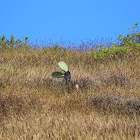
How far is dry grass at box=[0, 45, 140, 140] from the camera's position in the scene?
382cm

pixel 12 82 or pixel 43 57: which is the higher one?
pixel 43 57

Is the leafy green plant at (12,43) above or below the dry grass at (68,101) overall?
above

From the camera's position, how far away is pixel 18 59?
36.5 feet

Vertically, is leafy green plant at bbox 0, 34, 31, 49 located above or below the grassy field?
above

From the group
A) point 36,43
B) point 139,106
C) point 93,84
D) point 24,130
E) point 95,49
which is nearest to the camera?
point 24,130

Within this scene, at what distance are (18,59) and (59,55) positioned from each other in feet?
6.08

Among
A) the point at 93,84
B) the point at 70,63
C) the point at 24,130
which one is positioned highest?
the point at 70,63

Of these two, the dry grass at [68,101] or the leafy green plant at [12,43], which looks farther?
the leafy green plant at [12,43]

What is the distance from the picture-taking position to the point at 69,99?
6238mm

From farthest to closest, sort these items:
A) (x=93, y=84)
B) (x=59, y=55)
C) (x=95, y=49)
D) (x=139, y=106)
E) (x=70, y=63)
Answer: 1. (x=95, y=49)
2. (x=59, y=55)
3. (x=70, y=63)
4. (x=93, y=84)
5. (x=139, y=106)

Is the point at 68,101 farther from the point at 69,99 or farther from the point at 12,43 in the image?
the point at 12,43

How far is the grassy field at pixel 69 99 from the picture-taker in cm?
384

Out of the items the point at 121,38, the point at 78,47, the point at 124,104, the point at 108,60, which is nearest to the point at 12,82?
the point at 124,104

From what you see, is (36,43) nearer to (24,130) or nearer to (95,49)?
(95,49)
